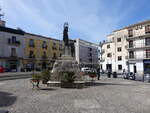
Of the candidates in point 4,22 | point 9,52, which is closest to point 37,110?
point 9,52

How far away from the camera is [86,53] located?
71500 millimetres

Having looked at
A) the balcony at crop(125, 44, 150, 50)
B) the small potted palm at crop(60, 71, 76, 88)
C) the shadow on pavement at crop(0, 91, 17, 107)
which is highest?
the balcony at crop(125, 44, 150, 50)

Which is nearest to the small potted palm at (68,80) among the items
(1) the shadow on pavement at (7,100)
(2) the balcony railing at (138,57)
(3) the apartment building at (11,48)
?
(1) the shadow on pavement at (7,100)

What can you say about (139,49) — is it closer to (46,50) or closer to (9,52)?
(46,50)

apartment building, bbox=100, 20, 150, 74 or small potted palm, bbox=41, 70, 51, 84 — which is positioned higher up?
apartment building, bbox=100, 20, 150, 74

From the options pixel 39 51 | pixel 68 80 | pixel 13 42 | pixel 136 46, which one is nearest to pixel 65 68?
pixel 68 80

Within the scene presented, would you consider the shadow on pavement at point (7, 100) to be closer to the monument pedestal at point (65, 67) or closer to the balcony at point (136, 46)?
the monument pedestal at point (65, 67)

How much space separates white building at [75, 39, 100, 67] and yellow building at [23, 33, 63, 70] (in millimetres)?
13051

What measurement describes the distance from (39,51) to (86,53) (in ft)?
94.7

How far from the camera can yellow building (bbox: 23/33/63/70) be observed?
44.6 m

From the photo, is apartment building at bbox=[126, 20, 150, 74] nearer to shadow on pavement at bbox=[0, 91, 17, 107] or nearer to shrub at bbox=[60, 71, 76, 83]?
shrub at bbox=[60, 71, 76, 83]

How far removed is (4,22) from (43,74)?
119 ft

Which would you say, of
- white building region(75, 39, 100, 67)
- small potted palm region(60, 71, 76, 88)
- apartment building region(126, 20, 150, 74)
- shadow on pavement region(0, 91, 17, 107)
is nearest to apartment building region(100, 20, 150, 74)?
apartment building region(126, 20, 150, 74)

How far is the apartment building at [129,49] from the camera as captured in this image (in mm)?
38906
